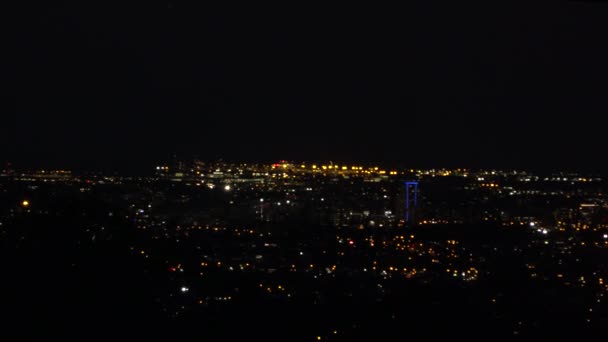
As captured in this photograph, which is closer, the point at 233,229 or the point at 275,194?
the point at 233,229

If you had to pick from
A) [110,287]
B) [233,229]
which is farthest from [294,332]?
[233,229]

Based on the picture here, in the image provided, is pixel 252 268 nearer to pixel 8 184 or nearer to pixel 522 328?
pixel 522 328

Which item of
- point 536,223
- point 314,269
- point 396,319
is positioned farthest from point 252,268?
point 536,223

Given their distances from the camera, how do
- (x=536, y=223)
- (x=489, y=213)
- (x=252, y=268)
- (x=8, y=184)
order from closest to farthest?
(x=252, y=268)
(x=8, y=184)
(x=536, y=223)
(x=489, y=213)

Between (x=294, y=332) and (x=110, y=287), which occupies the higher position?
(x=110, y=287)

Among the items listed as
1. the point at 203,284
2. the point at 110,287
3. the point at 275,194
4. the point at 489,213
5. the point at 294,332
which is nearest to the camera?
the point at 110,287

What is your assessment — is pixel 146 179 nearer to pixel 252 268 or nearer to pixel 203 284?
pixel 252 268

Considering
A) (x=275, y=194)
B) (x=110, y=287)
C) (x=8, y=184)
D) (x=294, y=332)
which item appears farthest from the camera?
(x=275, y=194)
